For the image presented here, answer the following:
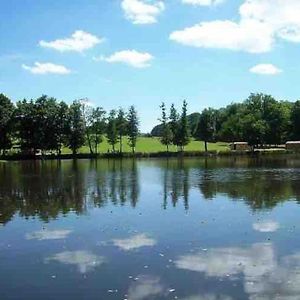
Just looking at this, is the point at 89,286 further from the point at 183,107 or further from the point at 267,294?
the point at 183,107

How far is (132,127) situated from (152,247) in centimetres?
11074

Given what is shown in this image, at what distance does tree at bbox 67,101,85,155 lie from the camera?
119 meters

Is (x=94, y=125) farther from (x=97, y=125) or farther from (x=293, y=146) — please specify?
(x=293, y=146)

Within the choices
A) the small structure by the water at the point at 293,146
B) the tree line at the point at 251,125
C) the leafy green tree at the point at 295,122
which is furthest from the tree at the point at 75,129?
the leafy green tree at the point at 295,122

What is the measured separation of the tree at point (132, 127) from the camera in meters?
128

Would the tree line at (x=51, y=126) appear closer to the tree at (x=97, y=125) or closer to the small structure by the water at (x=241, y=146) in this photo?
the tree at (x=97, y=125)

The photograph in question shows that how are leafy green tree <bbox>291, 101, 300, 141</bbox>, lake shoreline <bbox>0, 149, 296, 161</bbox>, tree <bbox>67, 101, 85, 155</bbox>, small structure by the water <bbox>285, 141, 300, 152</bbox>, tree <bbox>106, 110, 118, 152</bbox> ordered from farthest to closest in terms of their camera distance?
leafy green tree <bbox>291, 101, 300, 141</bbox> → small structure by the water <bbox>285, 141, 300, 152</bbox> → tree <bbox>106, 110, 118, 152</bbox> → tree <bbox>67, 101, 85, 155</bbox> → lake shoreline <bbox>0, 149, 296, 161</bbox>

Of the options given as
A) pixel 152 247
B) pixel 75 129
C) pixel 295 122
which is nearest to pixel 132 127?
pixel 75 129

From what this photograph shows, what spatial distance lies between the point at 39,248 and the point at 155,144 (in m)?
131

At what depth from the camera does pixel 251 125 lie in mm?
140000

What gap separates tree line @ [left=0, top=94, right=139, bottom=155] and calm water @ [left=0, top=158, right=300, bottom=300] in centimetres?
8040

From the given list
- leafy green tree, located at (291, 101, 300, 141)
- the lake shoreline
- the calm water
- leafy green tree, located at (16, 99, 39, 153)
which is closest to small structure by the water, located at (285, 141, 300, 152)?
the lake shoreline

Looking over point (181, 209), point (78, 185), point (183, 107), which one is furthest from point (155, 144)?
point (181, 209)

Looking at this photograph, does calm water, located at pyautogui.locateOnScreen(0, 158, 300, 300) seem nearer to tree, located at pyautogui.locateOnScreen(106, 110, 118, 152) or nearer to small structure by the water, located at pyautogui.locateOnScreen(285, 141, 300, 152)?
tree, located at pyautogui.locateOnScreen(106, 110, 118, 152)
